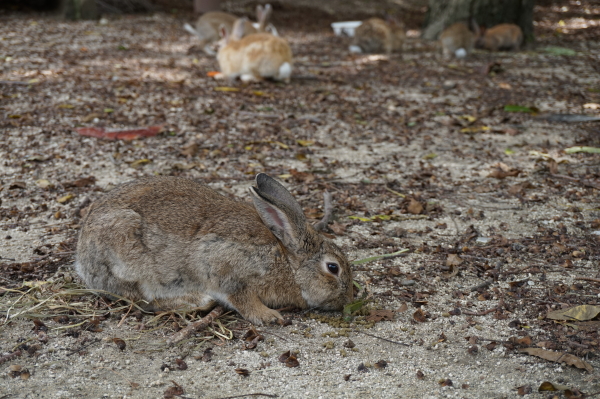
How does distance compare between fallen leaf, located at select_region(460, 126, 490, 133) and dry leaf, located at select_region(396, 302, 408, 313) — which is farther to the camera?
fallen leaf, located at select_region(460, 126, 490, 133)

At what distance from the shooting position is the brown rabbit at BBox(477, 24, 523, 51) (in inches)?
478

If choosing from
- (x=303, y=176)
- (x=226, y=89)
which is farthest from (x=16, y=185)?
(x=226, y=89)

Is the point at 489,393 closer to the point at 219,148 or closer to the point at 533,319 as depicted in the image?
A: the point at 533,319

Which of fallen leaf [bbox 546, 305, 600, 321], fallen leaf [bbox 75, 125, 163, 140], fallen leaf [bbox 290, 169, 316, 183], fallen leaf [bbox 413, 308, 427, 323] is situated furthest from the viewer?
fallen leaf [bbox 75, 125, 163, 140]

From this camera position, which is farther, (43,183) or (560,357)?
(43,183)

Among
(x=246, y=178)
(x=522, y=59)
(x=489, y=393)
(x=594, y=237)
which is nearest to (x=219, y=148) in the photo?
(x=246, y=178)

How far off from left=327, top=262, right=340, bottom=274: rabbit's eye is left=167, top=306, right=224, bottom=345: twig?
27.0 inches

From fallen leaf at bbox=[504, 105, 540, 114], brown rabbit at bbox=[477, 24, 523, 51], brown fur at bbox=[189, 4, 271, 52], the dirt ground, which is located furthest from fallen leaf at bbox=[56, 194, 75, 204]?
brown rabbit at bbox=[477, 24, 523, 51]

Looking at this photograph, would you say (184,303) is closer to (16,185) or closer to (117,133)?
(16,185)

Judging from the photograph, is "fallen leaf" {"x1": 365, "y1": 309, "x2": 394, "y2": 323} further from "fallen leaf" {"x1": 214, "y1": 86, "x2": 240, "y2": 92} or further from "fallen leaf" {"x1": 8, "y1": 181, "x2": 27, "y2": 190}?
"fallen leaf" {"x1": 214, "y1": 86, "x2": 240, "y2": 92}

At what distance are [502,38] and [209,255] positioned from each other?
33.7 feet

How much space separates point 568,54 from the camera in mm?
12062

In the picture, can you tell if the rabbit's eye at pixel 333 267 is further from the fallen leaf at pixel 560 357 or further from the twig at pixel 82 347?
the twig at pixel 82 347

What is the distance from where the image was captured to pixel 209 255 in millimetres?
3576
